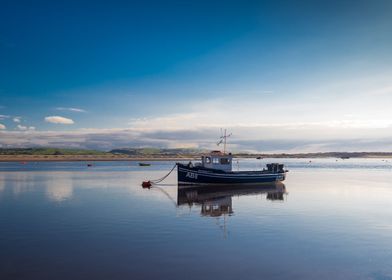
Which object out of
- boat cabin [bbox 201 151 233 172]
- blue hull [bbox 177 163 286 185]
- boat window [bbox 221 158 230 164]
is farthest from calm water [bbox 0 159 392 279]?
boat window [bbox 221 158 230 164]

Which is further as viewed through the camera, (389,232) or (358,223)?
(358,223)

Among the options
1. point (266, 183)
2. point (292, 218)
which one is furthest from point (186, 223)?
point (266, 183)

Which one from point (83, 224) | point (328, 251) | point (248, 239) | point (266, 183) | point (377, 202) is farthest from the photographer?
point (266, 183)

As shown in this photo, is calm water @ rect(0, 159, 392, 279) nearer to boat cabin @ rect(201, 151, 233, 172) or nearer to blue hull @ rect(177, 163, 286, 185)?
blue hull @ rect(177, 163, 286, 185)

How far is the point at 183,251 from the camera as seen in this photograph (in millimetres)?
13680

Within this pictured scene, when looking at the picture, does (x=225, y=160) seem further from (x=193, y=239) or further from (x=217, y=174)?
(x=193, y=239)

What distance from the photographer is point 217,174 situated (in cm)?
4069

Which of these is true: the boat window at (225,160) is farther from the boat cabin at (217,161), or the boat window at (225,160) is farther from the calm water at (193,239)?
the calm water at (193,239)

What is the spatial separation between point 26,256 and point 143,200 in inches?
617

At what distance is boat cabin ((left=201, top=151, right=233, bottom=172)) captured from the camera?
41.7 m

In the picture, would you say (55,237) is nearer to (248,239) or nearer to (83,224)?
(83,224)

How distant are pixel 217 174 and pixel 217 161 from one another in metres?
1.81

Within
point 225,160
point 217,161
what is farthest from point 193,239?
point 225,160

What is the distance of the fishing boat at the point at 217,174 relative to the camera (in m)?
40.2
